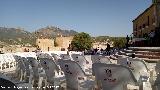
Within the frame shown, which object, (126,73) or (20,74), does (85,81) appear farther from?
(20,74)

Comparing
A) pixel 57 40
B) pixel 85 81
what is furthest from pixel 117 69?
pixel 57 40

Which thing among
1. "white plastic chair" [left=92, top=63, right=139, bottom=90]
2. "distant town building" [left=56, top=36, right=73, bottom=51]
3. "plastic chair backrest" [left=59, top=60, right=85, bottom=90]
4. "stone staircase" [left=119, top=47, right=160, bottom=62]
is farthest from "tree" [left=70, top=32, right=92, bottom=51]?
"white plastic chair" [left=92, top=63, right=139, bottom=90]

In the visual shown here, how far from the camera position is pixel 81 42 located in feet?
237

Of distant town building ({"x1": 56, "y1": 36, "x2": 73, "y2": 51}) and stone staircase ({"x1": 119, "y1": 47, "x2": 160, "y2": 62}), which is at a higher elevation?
distant town building ({"x1": 56, "y1": 36, "x2": 73, "y2": 51})

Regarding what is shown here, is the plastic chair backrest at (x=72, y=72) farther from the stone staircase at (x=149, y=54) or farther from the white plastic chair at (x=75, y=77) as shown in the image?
the stone staircase at (x=149, y=54)

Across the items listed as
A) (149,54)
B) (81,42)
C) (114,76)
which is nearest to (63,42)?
(81,42)

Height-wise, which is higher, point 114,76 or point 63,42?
point 63,42

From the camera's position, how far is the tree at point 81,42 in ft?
235

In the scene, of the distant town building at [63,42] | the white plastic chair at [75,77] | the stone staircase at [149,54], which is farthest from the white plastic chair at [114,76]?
the distant town building at [63,42]

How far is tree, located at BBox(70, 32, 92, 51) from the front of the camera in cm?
7155

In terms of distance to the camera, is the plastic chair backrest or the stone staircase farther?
the stone staircase

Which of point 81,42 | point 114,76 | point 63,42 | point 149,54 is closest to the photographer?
point 114,76

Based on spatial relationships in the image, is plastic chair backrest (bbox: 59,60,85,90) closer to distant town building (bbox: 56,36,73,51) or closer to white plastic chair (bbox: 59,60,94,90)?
white plastic chair (bbox: 59,60,94,90)

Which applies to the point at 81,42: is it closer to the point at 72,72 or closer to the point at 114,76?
the point at 72,72
